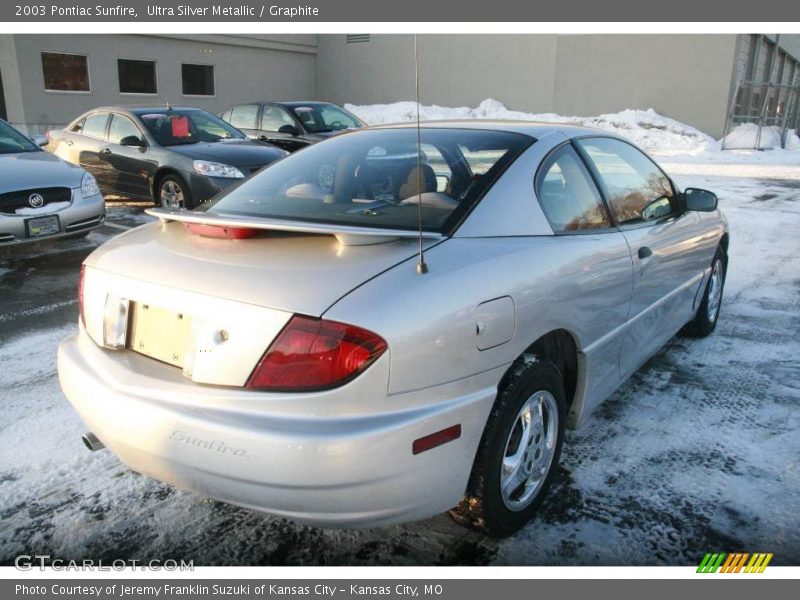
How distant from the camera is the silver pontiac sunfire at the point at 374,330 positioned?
195 centimetres

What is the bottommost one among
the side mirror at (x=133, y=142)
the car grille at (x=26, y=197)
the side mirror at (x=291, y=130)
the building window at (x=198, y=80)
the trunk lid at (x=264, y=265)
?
the car grille at (x=26, y=197)

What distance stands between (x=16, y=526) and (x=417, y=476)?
64.9 inches

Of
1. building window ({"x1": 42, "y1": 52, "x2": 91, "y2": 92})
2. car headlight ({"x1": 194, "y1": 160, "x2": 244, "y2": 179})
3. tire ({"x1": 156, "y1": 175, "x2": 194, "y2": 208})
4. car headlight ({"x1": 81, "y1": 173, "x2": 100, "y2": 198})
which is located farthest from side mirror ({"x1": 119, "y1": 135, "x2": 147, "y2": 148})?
building window ({"x1": 42, "y1": 52, "x2": 91, "y2": 92})

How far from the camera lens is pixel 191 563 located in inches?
93.3

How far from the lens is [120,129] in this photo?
9.33 m

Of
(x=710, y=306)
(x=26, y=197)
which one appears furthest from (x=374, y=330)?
(x=26, y=197)

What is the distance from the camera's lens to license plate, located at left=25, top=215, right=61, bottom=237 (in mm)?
5973

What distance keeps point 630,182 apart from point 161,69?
2253cm

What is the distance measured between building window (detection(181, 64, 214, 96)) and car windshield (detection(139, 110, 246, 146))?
15580 millimetres

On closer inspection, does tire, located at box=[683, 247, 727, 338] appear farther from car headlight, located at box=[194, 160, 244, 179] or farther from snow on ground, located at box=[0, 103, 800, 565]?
car headlight, located at box=[194, 160, 244, 179]

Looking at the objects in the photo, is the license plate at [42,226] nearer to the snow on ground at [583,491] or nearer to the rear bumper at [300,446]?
the snow on ground at [583,491]

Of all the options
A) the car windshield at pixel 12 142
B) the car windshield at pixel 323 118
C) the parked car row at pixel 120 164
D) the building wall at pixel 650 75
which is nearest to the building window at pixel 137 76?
the car windshield at pixel 323 118

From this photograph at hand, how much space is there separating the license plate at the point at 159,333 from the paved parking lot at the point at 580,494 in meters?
0.75

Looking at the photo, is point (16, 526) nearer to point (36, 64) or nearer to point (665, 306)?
point (665, 306)
